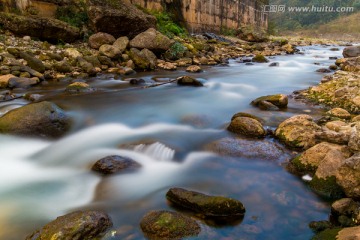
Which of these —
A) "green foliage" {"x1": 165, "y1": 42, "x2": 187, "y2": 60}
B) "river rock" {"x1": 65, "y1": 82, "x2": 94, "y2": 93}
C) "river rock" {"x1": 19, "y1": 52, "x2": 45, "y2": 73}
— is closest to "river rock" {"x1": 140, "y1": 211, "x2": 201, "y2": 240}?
"river rock" {"x1": 65, "y1": 82, "x2": 94, "y2": 93}

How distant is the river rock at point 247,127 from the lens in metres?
Answer: 5.02

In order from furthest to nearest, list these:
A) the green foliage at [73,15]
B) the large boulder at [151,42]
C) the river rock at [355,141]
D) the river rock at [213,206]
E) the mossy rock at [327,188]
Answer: the green foliage at [73,15] < the large boulder at [151,42] < the river rock at [355,141] < the mossy rock at [327,188] < the river rock at [213,206]

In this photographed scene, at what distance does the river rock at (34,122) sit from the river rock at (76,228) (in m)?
2.58

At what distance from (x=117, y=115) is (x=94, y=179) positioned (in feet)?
8.80

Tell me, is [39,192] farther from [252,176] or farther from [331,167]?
[331,167]

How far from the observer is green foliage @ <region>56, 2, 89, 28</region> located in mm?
13327

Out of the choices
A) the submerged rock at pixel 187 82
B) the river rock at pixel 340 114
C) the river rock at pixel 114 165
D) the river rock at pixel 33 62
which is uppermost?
the river rock at pixel 33 62

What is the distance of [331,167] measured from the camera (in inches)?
137

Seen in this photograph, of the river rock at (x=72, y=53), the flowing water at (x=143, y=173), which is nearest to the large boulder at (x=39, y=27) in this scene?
the river rock at (x=72, y=53)

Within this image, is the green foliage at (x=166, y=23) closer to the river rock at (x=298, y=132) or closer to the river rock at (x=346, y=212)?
the river rock at (x=298, y=132)

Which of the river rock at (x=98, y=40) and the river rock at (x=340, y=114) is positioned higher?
the river rock at (x=98, y=40)

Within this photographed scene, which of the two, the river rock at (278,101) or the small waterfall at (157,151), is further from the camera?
the river rock at (278,101)

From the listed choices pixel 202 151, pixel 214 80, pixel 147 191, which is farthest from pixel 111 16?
pixel 147 191

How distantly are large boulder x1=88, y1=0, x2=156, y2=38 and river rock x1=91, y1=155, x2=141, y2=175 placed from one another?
9.84 metres
